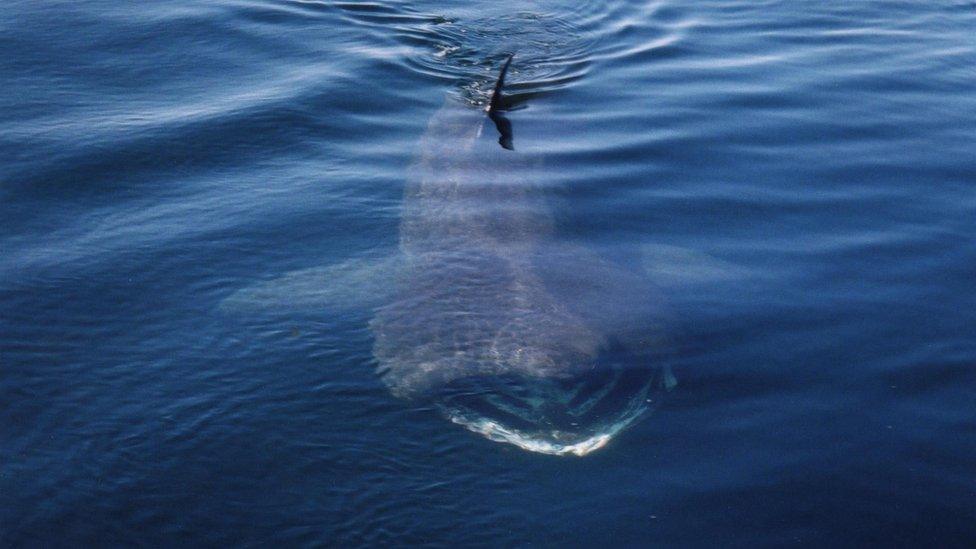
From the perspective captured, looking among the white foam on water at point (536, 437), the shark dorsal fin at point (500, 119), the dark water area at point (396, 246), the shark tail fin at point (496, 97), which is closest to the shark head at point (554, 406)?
the white foam on water at point (536, 437)

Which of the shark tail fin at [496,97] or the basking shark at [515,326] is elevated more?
the shark tail fin at [496,97]

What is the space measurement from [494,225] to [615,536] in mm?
3227

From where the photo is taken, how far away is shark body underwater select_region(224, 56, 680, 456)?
18.4ft

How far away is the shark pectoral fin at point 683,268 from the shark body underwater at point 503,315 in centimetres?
9

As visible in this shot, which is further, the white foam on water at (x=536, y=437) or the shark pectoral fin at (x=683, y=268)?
the shark pectoral fin at (x=683, y=268)

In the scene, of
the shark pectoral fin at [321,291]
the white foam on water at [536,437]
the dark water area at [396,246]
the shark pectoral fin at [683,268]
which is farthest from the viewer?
the shark pectoral fin at [683,268]

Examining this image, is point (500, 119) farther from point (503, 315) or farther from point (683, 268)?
point (503, 315)

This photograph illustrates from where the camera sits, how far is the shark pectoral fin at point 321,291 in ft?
21.4

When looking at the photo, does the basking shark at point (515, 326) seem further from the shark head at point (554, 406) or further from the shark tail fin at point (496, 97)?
the shark tail fin at point (496, 97)

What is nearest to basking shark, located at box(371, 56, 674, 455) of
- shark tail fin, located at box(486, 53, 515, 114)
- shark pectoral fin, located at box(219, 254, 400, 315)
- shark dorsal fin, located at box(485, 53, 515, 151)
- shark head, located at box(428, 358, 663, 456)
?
shark head, located at box(428, 358, 663, 456)

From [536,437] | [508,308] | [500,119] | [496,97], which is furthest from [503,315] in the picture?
[500,119]

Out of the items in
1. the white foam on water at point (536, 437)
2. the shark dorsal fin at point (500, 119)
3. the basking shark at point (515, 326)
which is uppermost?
the shark dorsal fin at point (500, 119)

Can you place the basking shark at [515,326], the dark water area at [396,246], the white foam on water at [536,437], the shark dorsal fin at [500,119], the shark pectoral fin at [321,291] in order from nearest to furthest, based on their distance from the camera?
the dark water area at [396,246], the white foam on water at [536,437], the basking shark at [515,326], the shark pectoral fin at [321,291], the shark dorsal fin at [500,119]

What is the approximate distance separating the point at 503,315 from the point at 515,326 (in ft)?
0.49
